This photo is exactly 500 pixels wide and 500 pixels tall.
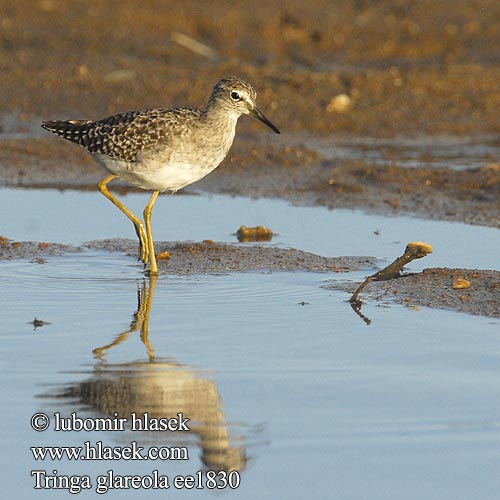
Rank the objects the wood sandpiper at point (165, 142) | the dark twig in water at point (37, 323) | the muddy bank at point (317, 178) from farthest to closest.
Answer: the muddy bank at point (317, 178) < the wood sandpiper at point (165, 142) < the dark twig in water at point (37, 323)

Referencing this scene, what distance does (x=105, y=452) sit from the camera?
5.30 metres

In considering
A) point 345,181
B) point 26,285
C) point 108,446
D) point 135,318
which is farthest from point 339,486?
point 345,181

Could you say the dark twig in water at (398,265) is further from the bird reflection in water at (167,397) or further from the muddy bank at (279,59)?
the muddy bank at (279,59)

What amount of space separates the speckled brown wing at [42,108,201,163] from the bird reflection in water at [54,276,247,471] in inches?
104

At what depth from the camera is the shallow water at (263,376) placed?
5148 millimetres

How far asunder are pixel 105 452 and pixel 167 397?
80 cm

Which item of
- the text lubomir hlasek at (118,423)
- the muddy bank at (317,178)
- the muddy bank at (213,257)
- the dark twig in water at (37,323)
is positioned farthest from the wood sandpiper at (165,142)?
the text lubomir hlasek at (118,423)

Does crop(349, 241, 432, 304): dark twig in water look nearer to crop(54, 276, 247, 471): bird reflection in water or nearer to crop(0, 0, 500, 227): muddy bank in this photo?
crop(54, 276, 247, 471): bird reflection in water

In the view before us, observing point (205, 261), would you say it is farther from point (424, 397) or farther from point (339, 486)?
point (339, 486)

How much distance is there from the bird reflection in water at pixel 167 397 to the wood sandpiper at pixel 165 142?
2444 millimetres

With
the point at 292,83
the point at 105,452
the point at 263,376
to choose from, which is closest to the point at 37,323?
the point at 263,376

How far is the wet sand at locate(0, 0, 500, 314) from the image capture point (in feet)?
39.2

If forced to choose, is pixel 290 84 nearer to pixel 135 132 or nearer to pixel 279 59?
pixel 279 59

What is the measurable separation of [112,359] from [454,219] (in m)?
4.89
